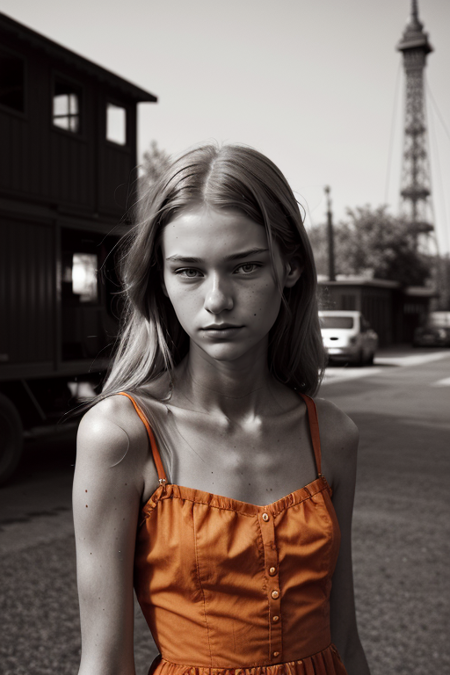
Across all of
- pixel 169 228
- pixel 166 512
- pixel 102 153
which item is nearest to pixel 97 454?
pixel 166 512

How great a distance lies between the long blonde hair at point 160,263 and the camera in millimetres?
1321

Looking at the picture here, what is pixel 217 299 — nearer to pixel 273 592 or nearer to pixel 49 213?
pixel 273 592

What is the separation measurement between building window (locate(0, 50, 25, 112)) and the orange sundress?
26.7 ft

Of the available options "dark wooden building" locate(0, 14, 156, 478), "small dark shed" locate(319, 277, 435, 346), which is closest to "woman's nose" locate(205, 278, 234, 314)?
"dark wooden building" locate(0, 14, 156, 478)

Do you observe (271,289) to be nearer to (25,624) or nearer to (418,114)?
(25,624)

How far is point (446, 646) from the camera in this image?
374 centimetres

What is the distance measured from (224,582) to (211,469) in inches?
7.9

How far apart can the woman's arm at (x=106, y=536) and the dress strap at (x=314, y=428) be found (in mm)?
371

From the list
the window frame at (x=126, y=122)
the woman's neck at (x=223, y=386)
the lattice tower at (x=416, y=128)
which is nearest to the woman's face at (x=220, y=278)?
the woman's neck at (x=223, y=386)

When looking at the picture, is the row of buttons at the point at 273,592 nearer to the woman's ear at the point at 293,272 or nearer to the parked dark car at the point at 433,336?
the woman's ear at the point at 293,272

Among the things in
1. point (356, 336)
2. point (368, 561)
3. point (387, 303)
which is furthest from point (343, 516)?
point (387, 303)

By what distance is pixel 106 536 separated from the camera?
4.07 feet

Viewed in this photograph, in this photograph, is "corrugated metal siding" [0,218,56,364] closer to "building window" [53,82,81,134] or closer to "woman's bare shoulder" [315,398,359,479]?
"building window" [53,82,81,134]

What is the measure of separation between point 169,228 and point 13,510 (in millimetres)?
5415
